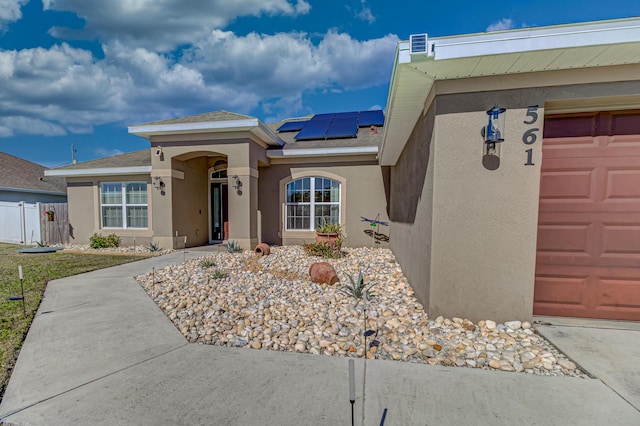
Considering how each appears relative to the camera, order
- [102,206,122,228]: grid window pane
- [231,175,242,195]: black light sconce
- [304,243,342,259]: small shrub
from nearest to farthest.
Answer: [304,243,342,259]: small shrub, [231,175,242,195]: black light sconce, [102,206,122,228]: grid window pane

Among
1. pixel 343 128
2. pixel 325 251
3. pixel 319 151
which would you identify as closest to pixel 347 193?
pixel 319 151

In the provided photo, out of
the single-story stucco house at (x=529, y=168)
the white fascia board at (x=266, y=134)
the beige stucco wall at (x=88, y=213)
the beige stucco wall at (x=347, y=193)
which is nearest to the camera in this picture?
the single-story stucco house at (x=529, y=168)

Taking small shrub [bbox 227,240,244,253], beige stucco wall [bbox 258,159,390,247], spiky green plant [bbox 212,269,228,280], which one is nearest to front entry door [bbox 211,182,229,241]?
beige stucco wall [bbox 258,159,390,247]

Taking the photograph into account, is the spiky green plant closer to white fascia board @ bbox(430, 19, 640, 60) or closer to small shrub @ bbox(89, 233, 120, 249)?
white fascia board @ bbox(430, 19, 640, 60)

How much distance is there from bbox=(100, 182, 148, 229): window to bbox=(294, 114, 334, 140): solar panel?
649 centimetres

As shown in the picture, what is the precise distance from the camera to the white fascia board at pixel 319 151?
9242 millimetres

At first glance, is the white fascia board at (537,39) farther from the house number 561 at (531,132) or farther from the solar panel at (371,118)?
the solar panel at (371,118)

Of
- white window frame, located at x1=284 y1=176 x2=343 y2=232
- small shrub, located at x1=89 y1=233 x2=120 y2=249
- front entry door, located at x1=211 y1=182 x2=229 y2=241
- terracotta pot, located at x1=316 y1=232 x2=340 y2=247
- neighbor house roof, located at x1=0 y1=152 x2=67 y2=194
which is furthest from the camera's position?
neighbor house roof, located at x1=0 y1=152 x2=67 y2=194

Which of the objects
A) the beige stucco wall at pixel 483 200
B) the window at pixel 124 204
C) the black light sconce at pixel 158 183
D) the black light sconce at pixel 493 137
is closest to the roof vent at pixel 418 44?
the beige stucco wall at pixel 483 200

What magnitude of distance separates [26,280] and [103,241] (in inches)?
196

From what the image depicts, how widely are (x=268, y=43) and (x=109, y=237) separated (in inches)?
461

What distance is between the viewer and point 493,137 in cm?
329

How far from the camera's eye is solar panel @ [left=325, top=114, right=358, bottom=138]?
10.5m

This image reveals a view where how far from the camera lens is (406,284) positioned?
5.20 meters
